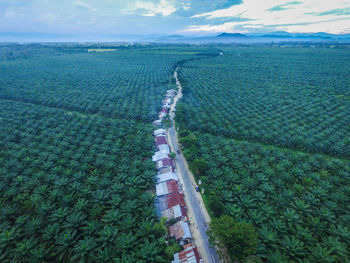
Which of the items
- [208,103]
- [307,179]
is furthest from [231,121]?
[307,179]

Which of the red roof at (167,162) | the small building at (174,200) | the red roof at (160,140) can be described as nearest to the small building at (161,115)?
the red roof at (160,140)

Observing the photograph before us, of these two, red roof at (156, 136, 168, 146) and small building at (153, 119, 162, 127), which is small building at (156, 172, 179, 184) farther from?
small building at (153, 119, 162, 127)

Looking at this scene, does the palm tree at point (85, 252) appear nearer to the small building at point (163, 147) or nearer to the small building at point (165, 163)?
the small building at point (165, 163)

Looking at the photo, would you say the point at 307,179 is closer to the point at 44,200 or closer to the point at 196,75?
the point at 44,200

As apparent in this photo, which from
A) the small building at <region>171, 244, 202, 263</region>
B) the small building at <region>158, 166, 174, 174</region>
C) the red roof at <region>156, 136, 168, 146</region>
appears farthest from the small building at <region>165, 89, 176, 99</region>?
the small building at <region>171, 244, 202, 263</region>

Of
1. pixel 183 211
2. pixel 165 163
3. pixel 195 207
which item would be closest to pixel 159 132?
pixel 165 163
